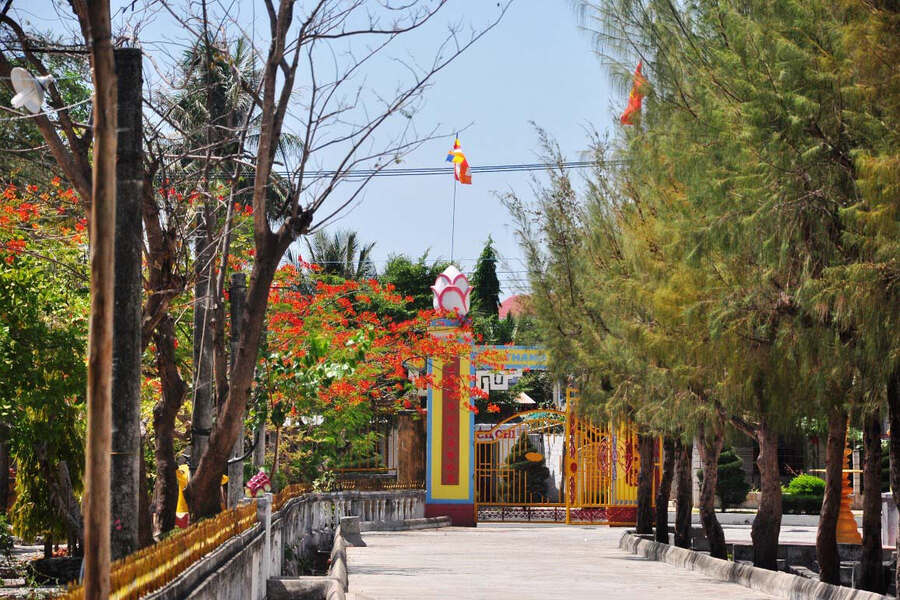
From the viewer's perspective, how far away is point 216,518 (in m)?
9.48

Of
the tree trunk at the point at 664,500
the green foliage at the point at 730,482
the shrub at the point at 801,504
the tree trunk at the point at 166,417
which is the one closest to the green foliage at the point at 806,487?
the shrub at the point at 801,504

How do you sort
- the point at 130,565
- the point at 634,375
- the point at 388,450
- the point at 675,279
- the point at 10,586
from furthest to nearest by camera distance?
the point at 388,450
the point at 634,375
the point at 10,586
the point at 675,279
the point at 130,565

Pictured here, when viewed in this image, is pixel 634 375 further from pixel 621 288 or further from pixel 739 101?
pixel 739 101

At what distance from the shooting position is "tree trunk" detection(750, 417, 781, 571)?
1543cm

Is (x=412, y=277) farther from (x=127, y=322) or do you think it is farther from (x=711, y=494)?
(x=127, y=322)

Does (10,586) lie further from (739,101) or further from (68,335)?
(739,101)

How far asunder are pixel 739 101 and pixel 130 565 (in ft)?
21.8

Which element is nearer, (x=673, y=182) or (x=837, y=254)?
(x=837, y=254)

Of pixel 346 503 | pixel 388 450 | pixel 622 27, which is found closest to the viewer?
pixel 622 27

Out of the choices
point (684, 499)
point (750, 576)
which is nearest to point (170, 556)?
point (750, 576)

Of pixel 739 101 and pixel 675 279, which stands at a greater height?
pixel 739 101

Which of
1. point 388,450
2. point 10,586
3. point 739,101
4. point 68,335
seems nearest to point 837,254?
point 739,101

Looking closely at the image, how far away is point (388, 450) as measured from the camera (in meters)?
34.5

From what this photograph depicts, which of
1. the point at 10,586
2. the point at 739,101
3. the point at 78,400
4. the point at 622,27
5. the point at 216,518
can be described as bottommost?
the point at 10,586
